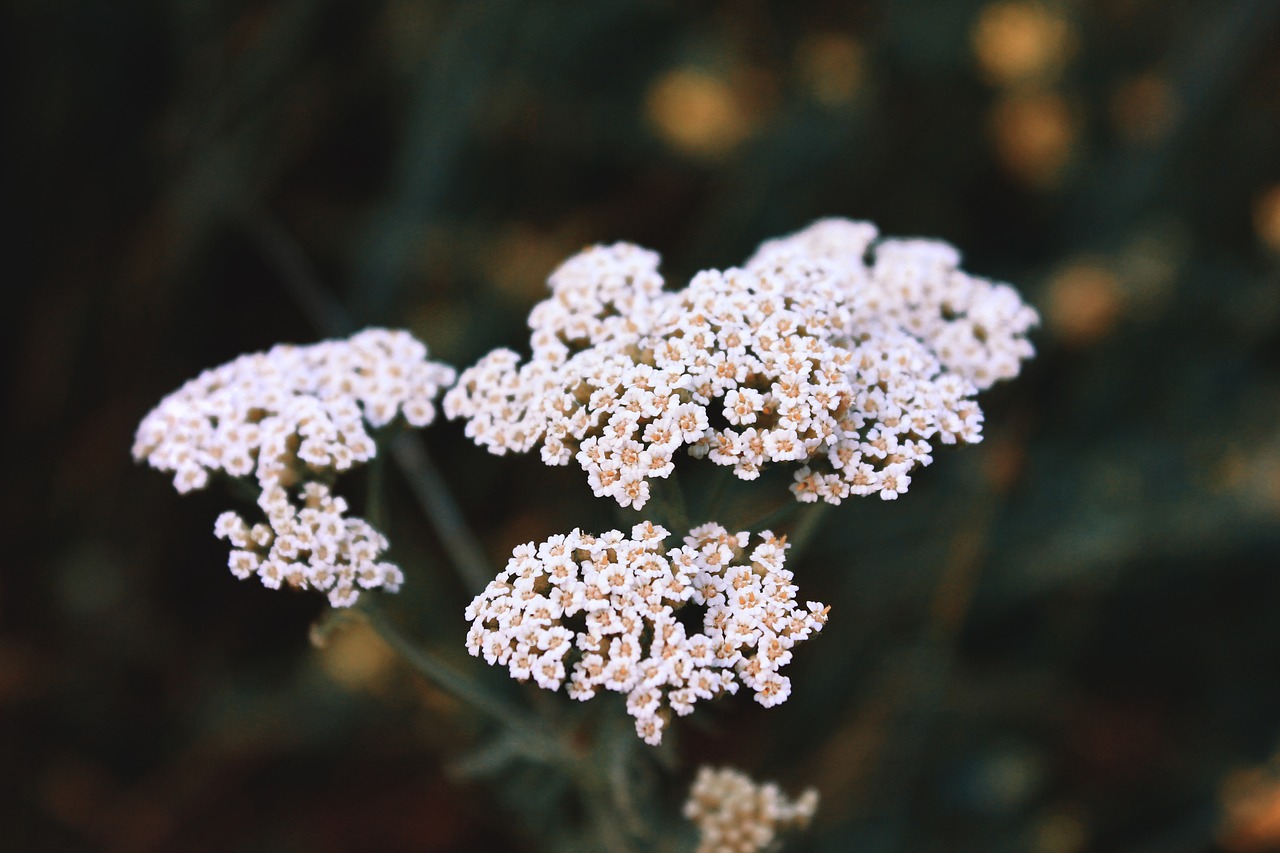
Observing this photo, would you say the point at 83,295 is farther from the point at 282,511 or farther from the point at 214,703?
the point at 282,511

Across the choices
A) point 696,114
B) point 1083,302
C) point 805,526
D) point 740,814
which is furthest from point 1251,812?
point 696,114

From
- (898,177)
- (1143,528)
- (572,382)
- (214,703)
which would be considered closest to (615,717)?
(572,382)

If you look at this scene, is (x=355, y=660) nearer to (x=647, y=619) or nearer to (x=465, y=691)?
(x=465, y=691)

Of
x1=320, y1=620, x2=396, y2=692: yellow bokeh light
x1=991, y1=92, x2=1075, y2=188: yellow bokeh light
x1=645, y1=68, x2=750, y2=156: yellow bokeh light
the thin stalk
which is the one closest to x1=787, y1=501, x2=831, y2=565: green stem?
the thin stalk

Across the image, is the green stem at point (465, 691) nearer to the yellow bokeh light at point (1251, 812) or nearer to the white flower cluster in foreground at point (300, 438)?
the white flower cluster in foreground at point (300, 438)

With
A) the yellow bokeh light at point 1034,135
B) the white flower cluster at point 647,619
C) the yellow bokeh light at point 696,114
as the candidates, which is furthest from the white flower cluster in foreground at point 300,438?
the yellow bokeh light at point 1034,135
